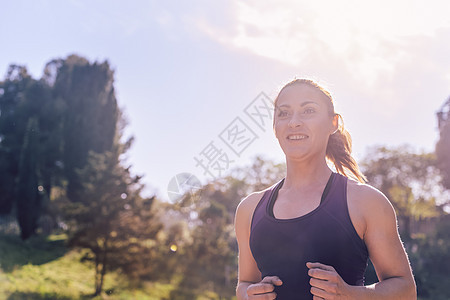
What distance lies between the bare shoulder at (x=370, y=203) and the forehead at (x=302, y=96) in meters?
0.60

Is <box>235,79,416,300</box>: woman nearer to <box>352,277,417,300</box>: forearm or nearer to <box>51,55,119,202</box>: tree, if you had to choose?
<box>352,277,417,300</box>: forearm

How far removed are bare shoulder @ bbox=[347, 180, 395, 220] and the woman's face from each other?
15.8 inches

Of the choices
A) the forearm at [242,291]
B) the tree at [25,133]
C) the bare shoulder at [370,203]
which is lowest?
the forearm at [242,291]

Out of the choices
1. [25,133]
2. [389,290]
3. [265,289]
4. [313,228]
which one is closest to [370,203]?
[313,228]

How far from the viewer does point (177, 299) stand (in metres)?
20.7

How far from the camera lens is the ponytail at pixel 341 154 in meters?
2.53

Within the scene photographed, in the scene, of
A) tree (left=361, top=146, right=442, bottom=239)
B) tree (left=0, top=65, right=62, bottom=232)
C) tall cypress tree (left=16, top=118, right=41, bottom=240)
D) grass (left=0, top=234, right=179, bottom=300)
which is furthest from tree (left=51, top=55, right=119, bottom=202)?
tree (left=361, top=146, right=442, bottom=239)

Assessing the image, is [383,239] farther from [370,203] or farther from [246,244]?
[246,244]

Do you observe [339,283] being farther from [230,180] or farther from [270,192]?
[230,180]

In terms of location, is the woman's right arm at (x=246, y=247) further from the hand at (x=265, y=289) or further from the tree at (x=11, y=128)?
Result: the tree at (x=11, y=128)

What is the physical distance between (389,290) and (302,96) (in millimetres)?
1137

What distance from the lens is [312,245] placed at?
6.31 feet

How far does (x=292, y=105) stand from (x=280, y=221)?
0.70m

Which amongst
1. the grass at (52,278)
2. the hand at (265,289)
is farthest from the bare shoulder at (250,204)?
the grass at (52,278)
